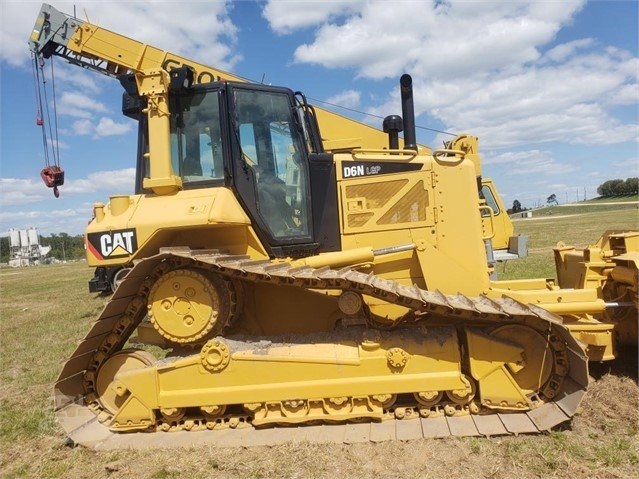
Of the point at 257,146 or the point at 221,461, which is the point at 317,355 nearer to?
the point at 221,461

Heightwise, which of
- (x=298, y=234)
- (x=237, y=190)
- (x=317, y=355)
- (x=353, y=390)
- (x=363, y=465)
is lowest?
(x=363, y=465)

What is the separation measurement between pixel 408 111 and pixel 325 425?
11.7 feet

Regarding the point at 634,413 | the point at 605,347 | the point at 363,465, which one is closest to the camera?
the point at 363,465

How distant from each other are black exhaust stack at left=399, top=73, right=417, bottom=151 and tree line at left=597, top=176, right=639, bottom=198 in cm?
7904

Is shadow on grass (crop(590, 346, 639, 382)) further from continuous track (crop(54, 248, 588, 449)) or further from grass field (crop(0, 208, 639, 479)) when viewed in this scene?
continuous track (crop(54, 248, 588, 449))

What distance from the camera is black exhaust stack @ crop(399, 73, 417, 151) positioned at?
5707mm

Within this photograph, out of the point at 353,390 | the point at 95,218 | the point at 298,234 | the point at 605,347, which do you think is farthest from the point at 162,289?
the point at 605,347

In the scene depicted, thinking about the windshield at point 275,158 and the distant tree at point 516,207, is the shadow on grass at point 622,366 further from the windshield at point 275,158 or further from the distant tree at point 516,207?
the distant tree at point 516,207

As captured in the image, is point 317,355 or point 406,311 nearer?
point 317,355

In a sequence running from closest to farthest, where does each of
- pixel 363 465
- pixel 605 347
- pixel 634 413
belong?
pixel 363 465
pixel 634 413
pixel 605 347

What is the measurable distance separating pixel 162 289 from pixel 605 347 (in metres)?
4.25

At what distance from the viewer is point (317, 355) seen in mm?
4566

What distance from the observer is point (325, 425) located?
4578mm

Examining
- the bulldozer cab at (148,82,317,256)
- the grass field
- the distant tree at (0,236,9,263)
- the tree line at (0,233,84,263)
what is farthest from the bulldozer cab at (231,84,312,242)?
the distant tree at (0,236,9,263)
